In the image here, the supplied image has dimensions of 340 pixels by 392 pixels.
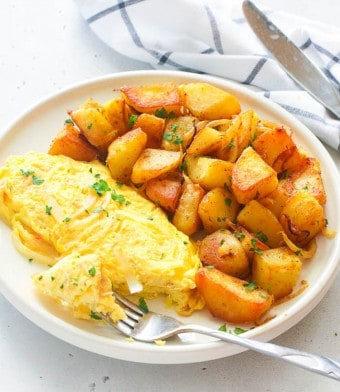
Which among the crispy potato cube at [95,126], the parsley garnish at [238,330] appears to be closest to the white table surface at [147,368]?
the parsley garnish at [238,330]

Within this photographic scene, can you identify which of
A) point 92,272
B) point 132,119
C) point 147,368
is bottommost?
point 147,368

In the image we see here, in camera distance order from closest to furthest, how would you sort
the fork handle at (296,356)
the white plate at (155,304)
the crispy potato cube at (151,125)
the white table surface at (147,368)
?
1. the fork handle at (296,356)
2. the white plate at (155,304)
3. the white table surface at (147,368)
4. the crispy potato cube at (151,125)

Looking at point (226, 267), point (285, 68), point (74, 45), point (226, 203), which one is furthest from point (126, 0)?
point (226, 267)

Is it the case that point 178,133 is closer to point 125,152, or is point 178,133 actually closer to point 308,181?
point 125,152

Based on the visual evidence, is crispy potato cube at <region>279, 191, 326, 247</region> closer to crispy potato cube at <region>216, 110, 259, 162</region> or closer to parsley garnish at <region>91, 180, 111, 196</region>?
crispy potato cube at <region>216, 110, 259, 162</region>

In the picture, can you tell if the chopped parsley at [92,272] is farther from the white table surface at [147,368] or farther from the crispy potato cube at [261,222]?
the crispy potato cube at [261,222]

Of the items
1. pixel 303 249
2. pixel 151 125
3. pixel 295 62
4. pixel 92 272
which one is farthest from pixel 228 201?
pixel 295 62

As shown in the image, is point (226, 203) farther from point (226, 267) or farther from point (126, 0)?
point (126, 0)
